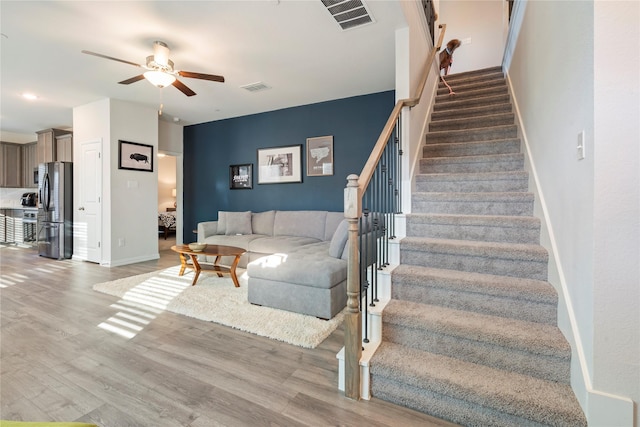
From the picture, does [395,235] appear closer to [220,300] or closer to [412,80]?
[412,80]

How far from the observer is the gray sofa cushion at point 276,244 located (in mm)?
4384

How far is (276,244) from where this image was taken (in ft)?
14.8

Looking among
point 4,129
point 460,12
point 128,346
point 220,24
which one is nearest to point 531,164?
point 220,24

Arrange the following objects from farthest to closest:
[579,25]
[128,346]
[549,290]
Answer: [128,346], [549,290], [579,25]

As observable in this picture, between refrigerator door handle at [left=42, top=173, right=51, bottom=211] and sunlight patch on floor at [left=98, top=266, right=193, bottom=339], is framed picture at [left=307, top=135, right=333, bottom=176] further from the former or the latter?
refrigerator door handle at [left=42, top=173, right=51, bottom=211]

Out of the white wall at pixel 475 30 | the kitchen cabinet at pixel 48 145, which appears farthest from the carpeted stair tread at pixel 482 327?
the kitchen cabinet at pixel 48 145

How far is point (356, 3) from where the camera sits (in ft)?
8.43

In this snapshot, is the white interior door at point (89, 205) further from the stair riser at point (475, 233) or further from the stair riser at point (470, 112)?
the stair riser at point (470, 112)

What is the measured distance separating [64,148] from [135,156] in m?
2.09

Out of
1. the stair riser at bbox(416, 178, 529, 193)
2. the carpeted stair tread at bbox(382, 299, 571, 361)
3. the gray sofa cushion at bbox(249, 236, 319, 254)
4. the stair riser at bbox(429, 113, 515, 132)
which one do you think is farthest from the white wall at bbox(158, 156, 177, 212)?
the carpeted stair tread at bbox(382, 299, 571, 361)

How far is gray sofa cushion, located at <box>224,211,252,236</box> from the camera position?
5.46 metres

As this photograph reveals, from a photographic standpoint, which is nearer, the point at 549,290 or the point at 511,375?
the point at 511,375

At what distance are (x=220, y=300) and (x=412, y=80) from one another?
3.03 m

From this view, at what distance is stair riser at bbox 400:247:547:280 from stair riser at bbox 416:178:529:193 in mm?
919
